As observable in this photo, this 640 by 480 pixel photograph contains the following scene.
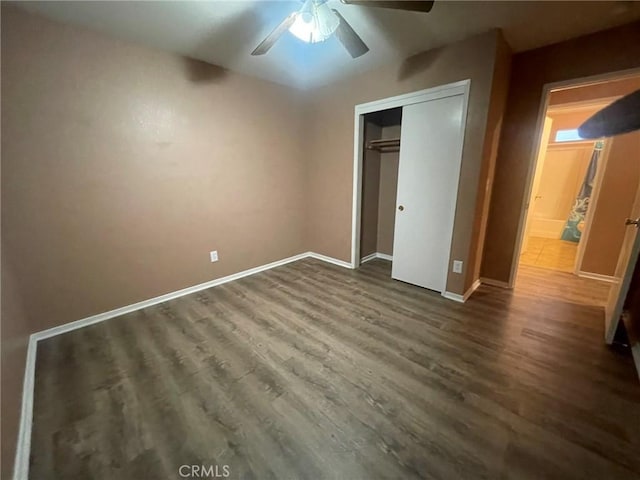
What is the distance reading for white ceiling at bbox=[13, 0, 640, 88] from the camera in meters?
1.76

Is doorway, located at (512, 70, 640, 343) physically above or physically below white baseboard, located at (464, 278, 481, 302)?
above

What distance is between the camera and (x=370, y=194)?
3631 mm

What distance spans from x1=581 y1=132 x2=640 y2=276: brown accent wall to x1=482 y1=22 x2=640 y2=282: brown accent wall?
1137mm

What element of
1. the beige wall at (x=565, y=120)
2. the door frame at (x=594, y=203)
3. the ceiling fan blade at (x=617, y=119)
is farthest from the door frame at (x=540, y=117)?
the beige wall at (x=565, y=120)

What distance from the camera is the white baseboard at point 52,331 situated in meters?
1.15

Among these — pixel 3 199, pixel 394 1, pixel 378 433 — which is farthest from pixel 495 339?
pixel 3 199

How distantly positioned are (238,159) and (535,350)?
3297 millimetres

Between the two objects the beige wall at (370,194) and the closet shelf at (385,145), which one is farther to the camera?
the beige wall at (370,194)

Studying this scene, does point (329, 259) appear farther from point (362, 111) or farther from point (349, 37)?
point (349, 37)

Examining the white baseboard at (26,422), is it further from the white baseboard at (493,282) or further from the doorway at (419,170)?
the white baseboard at (493,282)

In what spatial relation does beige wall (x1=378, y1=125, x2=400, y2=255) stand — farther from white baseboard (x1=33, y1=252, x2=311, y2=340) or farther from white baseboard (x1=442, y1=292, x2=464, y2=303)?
white baseboard (x1=33, y1=252, x2=311, y2=340)

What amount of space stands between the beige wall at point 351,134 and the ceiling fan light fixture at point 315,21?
3.66 feet

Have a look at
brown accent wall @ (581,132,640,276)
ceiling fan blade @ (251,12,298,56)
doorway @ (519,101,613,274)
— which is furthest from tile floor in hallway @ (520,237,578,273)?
ceiling fan blade @ (251,12,298,56)

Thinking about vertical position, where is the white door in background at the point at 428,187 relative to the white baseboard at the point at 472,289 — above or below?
above
